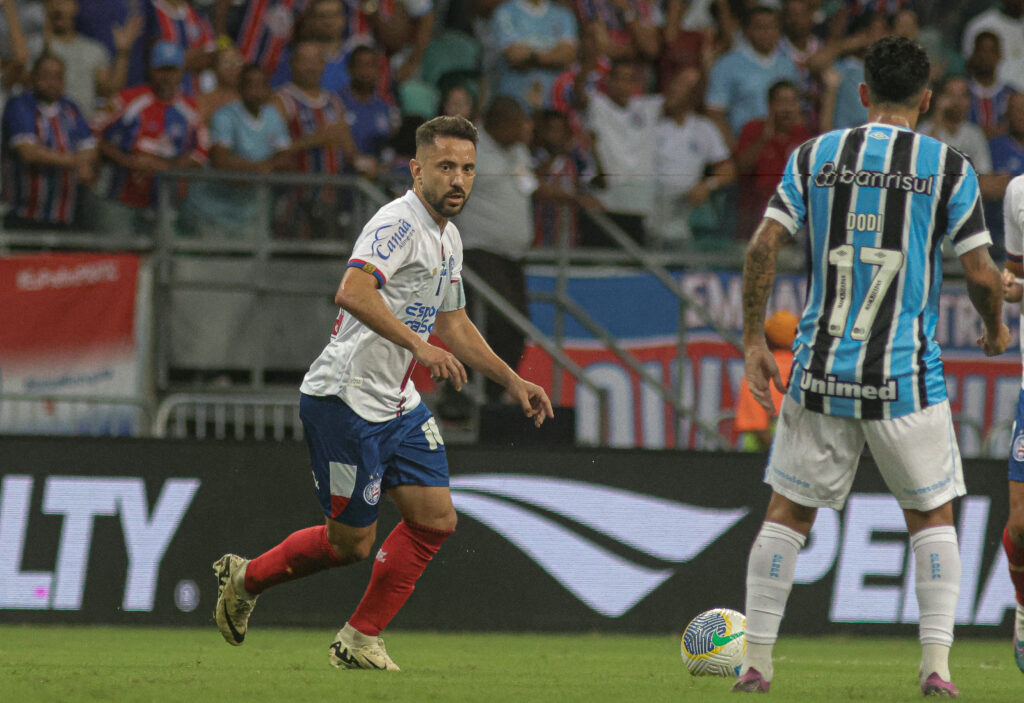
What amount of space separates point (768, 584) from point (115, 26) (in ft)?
26.7

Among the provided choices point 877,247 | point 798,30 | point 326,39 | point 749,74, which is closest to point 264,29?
point 326,39

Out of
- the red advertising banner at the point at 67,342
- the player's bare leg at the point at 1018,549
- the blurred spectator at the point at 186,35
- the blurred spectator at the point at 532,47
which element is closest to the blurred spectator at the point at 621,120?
the blurred spectator at the point at 532,47

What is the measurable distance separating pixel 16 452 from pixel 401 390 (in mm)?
3682

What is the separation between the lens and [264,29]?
40.5 feet

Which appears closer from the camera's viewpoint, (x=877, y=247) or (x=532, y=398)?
(x=877, y=247)

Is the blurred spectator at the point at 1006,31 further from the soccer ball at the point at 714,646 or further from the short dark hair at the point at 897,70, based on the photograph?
the short dark hair at the point at 897,70

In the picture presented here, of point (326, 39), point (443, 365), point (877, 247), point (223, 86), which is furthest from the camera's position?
point (326, 39)

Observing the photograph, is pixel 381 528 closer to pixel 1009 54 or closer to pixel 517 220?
pixel 517 220

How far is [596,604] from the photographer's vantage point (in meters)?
9.62

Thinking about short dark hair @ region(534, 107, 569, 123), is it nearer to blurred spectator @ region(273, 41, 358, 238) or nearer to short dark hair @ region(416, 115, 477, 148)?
blurred spectator @ region(273, 41, 358, 238)

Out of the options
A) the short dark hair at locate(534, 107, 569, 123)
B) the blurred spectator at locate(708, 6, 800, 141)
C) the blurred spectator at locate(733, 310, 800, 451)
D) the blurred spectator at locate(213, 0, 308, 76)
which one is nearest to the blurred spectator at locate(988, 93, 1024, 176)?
the blurred spectator at locate(708, 6, 800, 141)

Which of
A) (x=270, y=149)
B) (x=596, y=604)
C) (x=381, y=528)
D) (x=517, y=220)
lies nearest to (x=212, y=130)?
(x=270, y=149)

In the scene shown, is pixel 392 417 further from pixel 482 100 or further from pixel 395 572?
pixel 482 100

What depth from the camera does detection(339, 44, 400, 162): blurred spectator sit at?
37.9 feet
